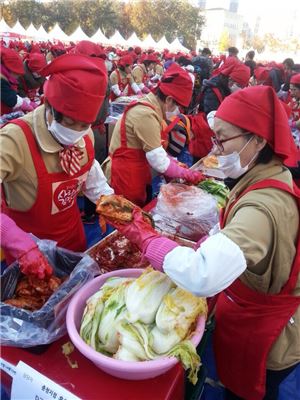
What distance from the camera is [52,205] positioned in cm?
183

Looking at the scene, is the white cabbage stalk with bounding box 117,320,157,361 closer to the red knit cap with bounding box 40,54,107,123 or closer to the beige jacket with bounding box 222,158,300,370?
the beige jacket with bounding box 222,158,300,370

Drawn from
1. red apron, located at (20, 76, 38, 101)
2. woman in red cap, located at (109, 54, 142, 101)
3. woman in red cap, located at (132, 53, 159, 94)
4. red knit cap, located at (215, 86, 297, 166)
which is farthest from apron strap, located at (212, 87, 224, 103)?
woman in red cap, located at (132, 53, 159, 94)

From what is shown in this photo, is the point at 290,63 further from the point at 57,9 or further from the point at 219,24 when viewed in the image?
the point at 219,24

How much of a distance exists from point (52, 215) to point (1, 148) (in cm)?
49

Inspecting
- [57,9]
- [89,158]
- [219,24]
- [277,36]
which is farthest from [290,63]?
[219,24]

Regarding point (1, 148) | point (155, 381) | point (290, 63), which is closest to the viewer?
point (155, 381)

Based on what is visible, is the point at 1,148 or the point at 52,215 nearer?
the point at 1,148

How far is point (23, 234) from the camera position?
145cm

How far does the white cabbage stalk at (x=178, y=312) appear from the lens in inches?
46.8

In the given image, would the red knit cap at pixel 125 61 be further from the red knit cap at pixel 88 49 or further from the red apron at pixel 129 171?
the red apron at pixel 129 171

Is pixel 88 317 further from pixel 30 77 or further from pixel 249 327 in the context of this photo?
pixel 30 77

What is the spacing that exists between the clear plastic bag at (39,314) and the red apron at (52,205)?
1.44 feet

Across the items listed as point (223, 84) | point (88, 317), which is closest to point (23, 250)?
point (88, 317)

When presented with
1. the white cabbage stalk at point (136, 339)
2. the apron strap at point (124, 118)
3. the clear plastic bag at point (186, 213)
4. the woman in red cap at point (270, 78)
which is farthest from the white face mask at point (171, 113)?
the woman in red cap at point (270, 78)
